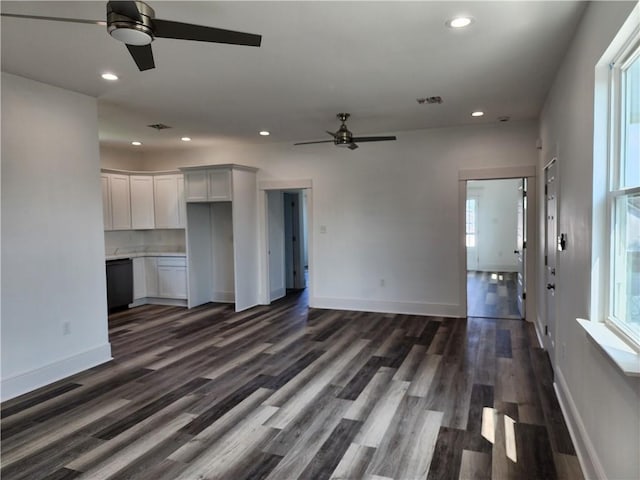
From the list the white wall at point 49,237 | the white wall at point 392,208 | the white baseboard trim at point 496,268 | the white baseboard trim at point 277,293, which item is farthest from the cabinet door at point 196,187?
the white baseboard trim at point 496,268

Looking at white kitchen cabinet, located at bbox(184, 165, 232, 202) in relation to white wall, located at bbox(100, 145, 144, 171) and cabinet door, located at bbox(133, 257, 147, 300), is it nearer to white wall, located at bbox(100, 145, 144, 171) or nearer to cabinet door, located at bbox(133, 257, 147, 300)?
cabinet door, located at bbox(133, 257, 147, 300)

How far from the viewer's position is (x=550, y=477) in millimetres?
2268

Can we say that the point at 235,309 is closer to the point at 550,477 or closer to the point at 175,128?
the point at 175,128

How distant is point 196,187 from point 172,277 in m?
1.65

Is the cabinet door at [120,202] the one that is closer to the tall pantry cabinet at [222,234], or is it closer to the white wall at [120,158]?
the white wall at [120,158]

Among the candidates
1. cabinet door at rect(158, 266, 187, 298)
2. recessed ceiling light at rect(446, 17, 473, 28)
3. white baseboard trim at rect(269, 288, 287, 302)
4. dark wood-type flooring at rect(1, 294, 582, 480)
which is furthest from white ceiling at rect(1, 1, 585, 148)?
white baseboard trim at rect(269, 288, 287, 302)

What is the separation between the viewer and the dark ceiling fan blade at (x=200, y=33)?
1.91 metres

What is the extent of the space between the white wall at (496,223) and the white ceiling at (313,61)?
5.87 meters

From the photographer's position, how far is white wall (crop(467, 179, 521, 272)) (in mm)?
10742

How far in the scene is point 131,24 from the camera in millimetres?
1845

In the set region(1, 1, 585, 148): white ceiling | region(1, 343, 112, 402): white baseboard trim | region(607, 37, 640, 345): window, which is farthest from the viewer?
region(1, 343, 112, 402): white baseboard trim

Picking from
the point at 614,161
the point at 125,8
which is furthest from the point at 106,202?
the point at 614,161

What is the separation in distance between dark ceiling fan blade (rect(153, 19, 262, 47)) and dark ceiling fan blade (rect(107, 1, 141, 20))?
0.35 ft

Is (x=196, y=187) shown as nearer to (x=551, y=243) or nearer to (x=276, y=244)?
(x=276, y=244)
